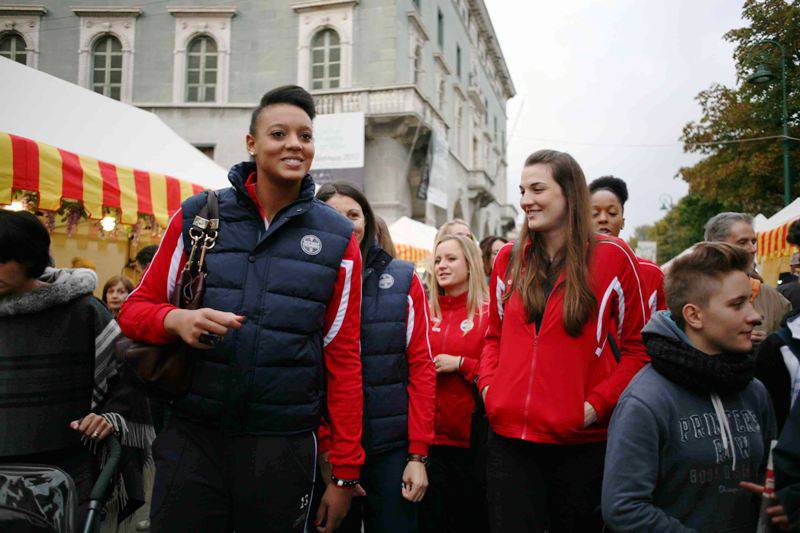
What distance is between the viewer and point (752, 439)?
1900 millimetres

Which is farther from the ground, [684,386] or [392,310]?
[392,310]

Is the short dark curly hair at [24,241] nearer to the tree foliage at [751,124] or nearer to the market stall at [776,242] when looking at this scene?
the tree foliage at [751,124]

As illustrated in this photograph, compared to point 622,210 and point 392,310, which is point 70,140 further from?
point 622,210

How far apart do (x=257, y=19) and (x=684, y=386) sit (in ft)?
72.5

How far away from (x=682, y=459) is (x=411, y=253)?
9.79 meters

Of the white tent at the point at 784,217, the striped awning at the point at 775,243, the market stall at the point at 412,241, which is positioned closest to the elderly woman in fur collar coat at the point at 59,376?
the striped awning at the point at 775,243

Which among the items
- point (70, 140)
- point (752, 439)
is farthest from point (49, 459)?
point (70, 140)

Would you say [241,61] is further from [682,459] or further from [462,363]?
[682,459]

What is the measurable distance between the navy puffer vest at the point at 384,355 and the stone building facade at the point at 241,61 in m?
17.8

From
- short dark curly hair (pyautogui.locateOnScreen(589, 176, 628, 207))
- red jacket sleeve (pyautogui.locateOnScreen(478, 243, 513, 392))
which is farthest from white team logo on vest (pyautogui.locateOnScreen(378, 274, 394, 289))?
short dark curly hair (pyautogui.locateOnScreen(589, 176, 628, 207))

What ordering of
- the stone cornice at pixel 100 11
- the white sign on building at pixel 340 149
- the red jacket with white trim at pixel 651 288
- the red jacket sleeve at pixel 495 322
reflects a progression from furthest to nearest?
the stone cornice at pixel 100 11, the white sign on building at pixel 340 149, the red jacket sleeve at pixel 495 322, the red jacket with white trim at pixel 651 288

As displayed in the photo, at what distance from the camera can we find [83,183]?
4699mm

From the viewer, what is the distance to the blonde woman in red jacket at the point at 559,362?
227cm

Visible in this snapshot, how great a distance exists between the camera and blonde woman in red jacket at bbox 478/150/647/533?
2266mm
